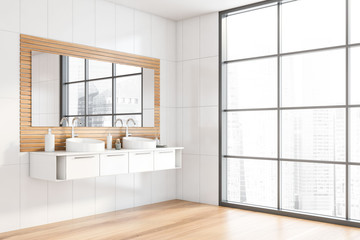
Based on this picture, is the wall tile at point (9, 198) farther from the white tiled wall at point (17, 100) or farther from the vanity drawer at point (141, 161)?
the vanity drawer at point (141, 161)

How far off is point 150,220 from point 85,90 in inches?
75.3

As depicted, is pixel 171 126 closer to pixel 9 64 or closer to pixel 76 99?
pixel 76 99

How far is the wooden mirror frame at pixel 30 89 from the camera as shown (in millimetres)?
4297

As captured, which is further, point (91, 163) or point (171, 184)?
point (171, 184)

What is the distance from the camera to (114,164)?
15.2 ft

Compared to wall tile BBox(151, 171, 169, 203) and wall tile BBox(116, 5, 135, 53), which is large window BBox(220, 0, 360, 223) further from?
wall tile BBox(116, 5, 135, 53)

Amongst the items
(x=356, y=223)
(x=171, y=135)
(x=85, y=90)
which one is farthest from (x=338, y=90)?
(x=85, y=90)

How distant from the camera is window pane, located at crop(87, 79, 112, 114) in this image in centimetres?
492

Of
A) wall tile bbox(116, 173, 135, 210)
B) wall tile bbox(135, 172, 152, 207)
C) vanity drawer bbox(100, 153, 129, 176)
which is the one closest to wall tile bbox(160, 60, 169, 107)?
wall tile bbox(135, 172, 152, 207)

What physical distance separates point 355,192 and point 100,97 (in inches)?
138

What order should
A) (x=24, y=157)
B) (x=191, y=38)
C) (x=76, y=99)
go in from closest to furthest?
(x=24, y=157) < (x=76, y=99) < (x=191, y=38)

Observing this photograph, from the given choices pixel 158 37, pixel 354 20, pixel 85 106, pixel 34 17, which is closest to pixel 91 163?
pixel 85 106

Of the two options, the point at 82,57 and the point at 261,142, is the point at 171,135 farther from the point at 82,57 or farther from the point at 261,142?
the point at 82,57

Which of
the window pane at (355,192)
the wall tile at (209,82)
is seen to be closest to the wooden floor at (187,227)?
the window pane at (355,192)
